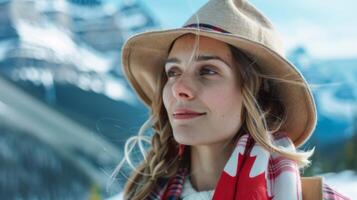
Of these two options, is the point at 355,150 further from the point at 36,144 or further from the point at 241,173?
the point at 241,173

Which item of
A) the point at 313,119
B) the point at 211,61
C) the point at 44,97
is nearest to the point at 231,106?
the point at 211,61

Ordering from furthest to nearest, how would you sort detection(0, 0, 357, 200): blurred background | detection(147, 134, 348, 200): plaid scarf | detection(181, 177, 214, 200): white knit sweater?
1. detection(0, 0, 357, 200): blurred background
2. detection(181, 177, 214, 200): white knit sweater
3. detection(147, 134, 348, 200): plaid scarf

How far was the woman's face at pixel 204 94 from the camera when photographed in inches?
37.5

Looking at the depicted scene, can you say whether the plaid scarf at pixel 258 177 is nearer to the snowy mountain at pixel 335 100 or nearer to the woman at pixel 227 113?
the woman at pixel 227 113

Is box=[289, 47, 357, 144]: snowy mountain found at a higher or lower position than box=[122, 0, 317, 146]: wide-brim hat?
lower

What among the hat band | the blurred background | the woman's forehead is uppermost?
the hat band

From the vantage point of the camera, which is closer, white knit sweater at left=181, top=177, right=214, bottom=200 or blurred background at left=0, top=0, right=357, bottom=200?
white knit sweater at left=181, top=177, right=214, bottom=200

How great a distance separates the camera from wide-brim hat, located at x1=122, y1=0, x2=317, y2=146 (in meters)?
0.98

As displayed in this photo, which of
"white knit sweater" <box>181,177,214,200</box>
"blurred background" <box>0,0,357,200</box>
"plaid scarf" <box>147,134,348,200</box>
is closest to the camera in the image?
"plaid scarf" <box>147,134,348,200</box>

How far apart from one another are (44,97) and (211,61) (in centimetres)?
237

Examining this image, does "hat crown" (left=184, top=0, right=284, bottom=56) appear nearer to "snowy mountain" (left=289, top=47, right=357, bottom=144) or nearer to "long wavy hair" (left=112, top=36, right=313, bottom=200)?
"long wavy hair" (left=112, top=36, right=313, bottom=200)

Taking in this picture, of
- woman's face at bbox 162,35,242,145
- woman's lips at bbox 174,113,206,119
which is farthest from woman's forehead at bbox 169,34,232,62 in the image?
woman's lips at bbox 174,113,206,119

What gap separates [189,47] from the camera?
1.00 m

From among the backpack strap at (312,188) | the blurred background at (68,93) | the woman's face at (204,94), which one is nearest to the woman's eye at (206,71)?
the woman's face at (204,94)
